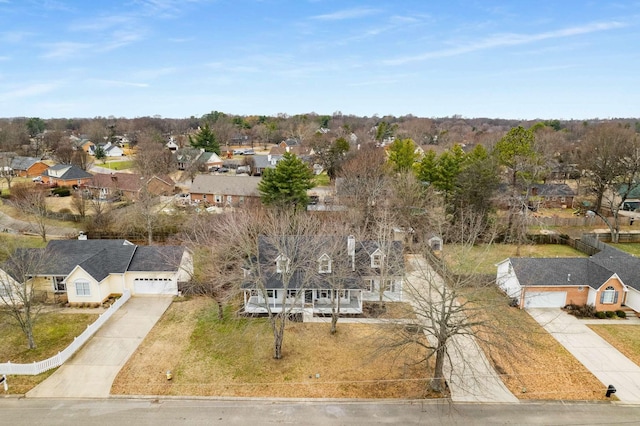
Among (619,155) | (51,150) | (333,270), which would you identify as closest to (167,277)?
(333,270)

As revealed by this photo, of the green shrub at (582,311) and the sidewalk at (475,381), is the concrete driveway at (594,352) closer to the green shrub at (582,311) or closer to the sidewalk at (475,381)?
the green shrub at (582,311)

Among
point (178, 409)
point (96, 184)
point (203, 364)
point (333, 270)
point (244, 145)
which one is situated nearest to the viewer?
point (178, 409)

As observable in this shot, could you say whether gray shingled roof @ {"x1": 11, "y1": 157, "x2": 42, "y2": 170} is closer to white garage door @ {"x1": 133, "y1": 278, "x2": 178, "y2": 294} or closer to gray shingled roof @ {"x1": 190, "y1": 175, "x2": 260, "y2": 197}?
gray shingled roof @ {"x1": 190, "y1": 175, "x2": 260, "y2": 197}

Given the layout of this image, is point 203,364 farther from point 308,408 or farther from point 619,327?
point 619,327

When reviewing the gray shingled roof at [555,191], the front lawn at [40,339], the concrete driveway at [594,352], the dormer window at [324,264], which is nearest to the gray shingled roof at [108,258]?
the front lawn at [40,339]

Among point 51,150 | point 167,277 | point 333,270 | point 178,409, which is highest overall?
point 51,150

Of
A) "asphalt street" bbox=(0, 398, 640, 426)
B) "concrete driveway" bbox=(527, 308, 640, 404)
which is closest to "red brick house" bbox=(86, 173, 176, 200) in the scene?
"asphalt street" bbox=(0, 398, 640, 426)

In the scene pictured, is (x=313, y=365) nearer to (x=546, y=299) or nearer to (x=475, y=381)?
(x=475, y=381)
